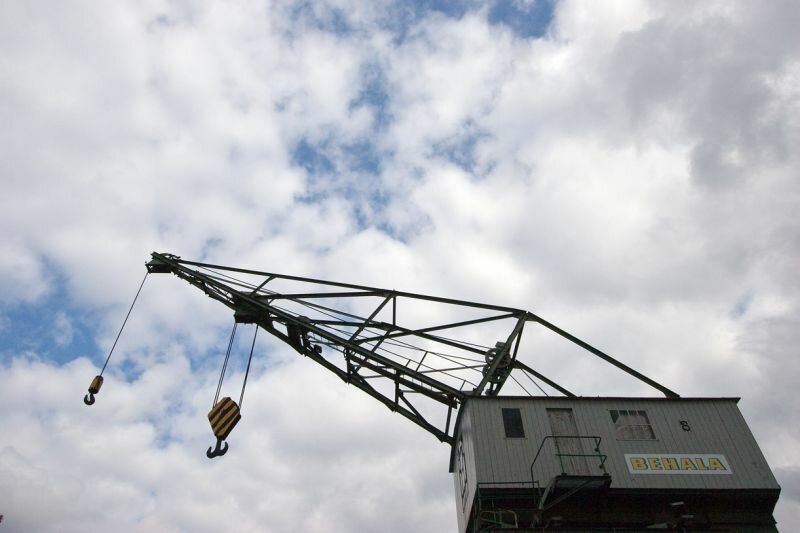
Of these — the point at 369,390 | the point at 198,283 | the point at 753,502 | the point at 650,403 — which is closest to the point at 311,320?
the point at 369,390

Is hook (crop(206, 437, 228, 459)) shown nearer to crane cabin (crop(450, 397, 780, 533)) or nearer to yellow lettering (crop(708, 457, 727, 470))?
crane cabin (crop(450, 397, 780, 533))

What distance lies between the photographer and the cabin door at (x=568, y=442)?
16.2 m

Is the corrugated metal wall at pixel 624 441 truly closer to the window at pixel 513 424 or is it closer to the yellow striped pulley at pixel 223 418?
the window at pixel 513 424

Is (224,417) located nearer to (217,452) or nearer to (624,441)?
(217,452)

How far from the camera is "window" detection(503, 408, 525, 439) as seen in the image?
16812 millimetres

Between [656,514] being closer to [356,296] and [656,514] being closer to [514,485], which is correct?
[514,485]

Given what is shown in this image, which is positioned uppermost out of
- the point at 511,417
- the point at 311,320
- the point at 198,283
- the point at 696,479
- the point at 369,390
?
the point at 198,283

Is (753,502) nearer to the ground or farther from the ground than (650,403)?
nearer to the ground

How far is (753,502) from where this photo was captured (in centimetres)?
1603

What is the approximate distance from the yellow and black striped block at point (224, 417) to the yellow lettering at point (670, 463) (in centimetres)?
1264

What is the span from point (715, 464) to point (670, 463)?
1.34m

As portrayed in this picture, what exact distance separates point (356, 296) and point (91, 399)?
9108mm

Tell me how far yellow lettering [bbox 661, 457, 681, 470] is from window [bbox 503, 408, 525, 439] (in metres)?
4.09

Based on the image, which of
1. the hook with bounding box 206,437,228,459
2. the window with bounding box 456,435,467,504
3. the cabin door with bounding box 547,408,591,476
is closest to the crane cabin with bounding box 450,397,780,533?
the cabin door with bounding box 547,408,591,476
